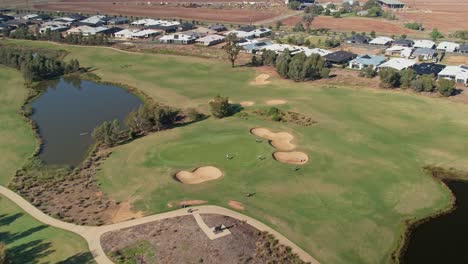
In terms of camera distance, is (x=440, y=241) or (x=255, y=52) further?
(x=255, y=52)

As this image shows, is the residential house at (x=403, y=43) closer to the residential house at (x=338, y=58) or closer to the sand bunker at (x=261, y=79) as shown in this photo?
the residential house at (x=338, y=58)

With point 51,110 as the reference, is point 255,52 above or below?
above

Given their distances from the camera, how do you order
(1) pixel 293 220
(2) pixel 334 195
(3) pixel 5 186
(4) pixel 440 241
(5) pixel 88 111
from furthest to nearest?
1. (5) pixel 88 111
2. (3) pixel 5 186
3. (2) pixel 334 195
4. (1) pixel 293 220
5. (4) pixel 440 241

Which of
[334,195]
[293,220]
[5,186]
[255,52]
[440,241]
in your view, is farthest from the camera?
[255,52]

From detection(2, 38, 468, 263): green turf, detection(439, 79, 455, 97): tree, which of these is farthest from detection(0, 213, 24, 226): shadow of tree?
detection(439, 79, 455, 97): tree

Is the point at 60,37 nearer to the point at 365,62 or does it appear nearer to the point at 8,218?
the point at 365,62

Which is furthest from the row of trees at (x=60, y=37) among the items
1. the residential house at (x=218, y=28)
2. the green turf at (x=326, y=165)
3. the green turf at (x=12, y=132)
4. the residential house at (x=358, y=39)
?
the residential house at (x=358, y=39)

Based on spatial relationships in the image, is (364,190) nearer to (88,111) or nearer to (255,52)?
(88,111)

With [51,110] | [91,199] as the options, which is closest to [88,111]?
[51,110]
